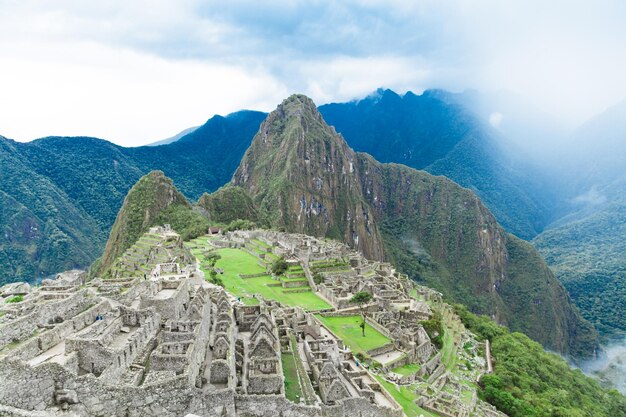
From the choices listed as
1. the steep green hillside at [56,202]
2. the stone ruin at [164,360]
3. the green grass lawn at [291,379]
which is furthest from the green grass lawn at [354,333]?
the steep green hillside at [56,202]

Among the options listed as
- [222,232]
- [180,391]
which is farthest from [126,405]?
[222,232]

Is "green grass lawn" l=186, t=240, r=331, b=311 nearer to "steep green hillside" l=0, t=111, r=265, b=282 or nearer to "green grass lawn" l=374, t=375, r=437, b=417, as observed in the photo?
"green grass lawn" l=374, t=375, r=437, b=417

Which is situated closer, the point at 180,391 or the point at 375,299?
the point at 180,391

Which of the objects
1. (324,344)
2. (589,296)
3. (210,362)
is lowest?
(589,296)

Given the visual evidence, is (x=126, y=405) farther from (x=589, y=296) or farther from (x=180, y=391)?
(x=589, y=296)

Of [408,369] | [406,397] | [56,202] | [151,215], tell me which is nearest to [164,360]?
[406,397]

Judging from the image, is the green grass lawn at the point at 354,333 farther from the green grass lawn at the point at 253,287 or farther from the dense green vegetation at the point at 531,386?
the dense green vegetation at the point at 531,386
